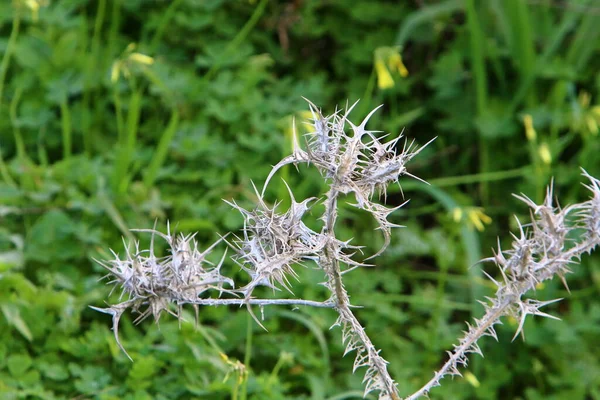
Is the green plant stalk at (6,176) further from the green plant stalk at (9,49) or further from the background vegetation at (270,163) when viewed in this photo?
the green plant stalk at (9,49)

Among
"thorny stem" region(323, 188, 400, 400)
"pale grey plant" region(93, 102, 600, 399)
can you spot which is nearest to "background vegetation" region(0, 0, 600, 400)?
"thorny stem" region(323, 188, 400, 400)

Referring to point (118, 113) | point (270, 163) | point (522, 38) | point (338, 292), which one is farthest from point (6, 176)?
point (522, 38)

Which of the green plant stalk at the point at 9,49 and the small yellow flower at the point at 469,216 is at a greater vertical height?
the green plant stalk at the point at 9,49

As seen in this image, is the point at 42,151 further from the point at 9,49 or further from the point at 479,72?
the point at 479,72

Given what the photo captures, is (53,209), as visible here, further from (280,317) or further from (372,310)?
(372,310)

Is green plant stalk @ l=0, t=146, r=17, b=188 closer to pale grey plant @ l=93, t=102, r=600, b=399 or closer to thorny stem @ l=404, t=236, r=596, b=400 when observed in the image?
pale grey plant @ l=93, t=102, r=600, b=399

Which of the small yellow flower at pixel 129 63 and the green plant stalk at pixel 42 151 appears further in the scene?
the green plant stalk at pixel 42 151

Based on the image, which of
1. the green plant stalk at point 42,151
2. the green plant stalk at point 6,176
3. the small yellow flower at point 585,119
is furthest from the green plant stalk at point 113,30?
the small yellow flower at point 585,119
